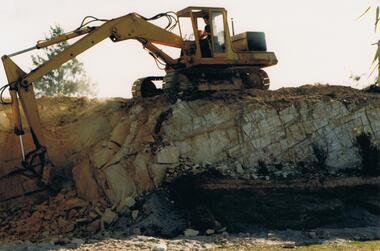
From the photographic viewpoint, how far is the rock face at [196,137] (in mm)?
21312

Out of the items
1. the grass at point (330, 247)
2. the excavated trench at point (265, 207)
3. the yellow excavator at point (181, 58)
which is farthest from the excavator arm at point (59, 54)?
the grass at point (330, 247)

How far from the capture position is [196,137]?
870 inches

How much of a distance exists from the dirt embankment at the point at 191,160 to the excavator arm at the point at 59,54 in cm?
213

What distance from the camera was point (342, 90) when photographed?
26.6 m

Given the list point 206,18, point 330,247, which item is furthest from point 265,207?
point 206,18

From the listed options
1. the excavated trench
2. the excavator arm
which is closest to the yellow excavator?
the excavator arm

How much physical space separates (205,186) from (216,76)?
19.4 feet

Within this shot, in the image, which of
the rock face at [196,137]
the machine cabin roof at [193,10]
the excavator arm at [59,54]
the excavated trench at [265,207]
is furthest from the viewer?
the machine cabin roof at [193,10]

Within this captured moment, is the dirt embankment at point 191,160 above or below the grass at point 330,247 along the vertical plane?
above

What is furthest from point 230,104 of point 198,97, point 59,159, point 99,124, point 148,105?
point 59,159

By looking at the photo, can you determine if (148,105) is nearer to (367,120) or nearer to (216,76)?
(216,76)

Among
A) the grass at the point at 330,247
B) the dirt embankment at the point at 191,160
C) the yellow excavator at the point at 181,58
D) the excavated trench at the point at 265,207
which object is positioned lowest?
the grass at the point at 330,247

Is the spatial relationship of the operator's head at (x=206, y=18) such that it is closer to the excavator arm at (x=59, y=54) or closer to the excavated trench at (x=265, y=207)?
the excavator arm at (x=59, y=54)

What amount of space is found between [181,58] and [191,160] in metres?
4.44
